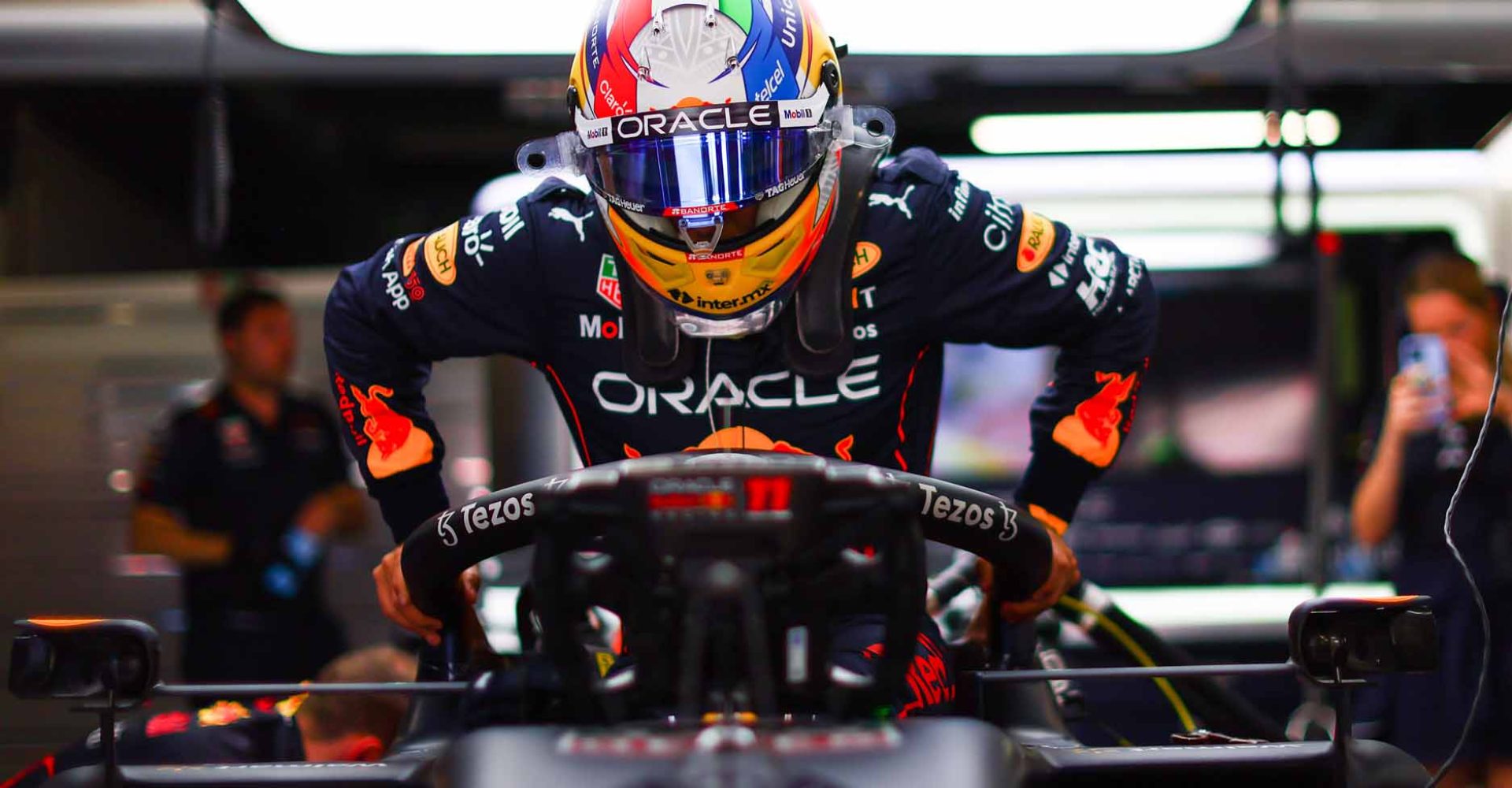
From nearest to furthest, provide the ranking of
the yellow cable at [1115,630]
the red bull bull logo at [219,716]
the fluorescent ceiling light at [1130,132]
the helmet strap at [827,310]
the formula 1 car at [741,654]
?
the formula 1 car at [741,654], the red bull bull logo at [219,716], the helmet strap at [827,310], the yellow cable at [1115,630], the fluorescent ceiling light at [1130,132]

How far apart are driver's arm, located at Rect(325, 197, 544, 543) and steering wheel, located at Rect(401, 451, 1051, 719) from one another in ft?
2.65

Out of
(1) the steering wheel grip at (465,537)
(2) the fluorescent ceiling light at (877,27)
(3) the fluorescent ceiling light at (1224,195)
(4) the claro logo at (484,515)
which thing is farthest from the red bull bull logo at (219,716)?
(3) the fluorescent ceiling light at (1224,195)

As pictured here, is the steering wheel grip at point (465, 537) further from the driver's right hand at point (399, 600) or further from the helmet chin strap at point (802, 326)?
the helmet chin strap at point (802, 326)

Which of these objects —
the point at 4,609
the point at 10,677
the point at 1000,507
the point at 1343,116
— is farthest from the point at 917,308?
the point at 1343,116

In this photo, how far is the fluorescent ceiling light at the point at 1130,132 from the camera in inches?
185

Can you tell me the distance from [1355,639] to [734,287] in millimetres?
797

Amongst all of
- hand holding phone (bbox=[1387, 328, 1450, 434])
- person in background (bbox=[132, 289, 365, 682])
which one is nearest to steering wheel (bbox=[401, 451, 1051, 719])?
hand holding phone (bbox=[1387, 328, 1450, 434])

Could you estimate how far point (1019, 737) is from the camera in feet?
4.49

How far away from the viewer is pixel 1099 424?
1876 millimetres

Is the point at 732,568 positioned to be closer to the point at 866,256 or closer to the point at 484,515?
the point at 484,515

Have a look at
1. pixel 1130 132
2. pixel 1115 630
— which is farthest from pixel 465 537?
pixel 1130 132

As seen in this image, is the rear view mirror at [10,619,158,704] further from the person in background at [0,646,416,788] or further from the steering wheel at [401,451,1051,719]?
the steering wheel at [401,451,1051,719]

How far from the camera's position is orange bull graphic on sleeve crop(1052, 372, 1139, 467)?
186 centimetres

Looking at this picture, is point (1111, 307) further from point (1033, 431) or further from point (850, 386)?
point (850, 386)
